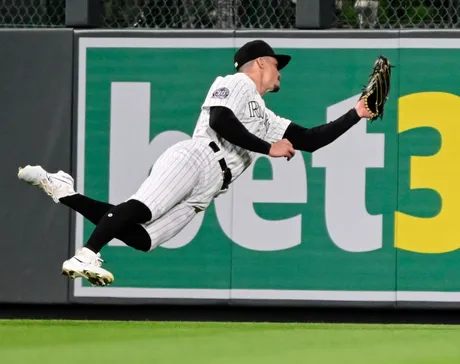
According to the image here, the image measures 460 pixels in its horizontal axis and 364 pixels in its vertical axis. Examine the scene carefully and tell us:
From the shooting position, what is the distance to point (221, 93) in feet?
24.4

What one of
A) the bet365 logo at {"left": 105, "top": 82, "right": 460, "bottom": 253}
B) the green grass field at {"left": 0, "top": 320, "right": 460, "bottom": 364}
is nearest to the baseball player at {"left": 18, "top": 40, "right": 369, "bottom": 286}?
the green grass field at {"left": 0, "top": 320, "right": 460, "bottom": 364}

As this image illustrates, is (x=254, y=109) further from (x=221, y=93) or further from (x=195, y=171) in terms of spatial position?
(x=195, y=171)

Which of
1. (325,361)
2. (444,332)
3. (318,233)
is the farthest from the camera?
(318,233)

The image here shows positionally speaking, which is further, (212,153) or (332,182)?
(332,182)

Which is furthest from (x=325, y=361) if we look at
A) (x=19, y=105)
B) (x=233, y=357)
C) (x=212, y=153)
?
(x=19, y=105)

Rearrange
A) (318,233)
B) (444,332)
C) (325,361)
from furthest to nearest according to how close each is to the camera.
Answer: (318,233) < (444,332) < (325,361)

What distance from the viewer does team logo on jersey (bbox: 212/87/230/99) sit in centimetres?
742

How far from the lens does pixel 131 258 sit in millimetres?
9781

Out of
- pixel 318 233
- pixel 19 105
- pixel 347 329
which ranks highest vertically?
pixel 19 105

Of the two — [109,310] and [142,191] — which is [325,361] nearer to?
[142,191]

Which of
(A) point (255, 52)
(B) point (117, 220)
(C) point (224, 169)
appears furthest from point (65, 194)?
(A) point (255, 52)

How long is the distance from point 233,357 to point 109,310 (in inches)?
101

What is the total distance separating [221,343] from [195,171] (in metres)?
1.56

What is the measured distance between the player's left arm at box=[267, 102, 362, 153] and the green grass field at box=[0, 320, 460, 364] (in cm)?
125
